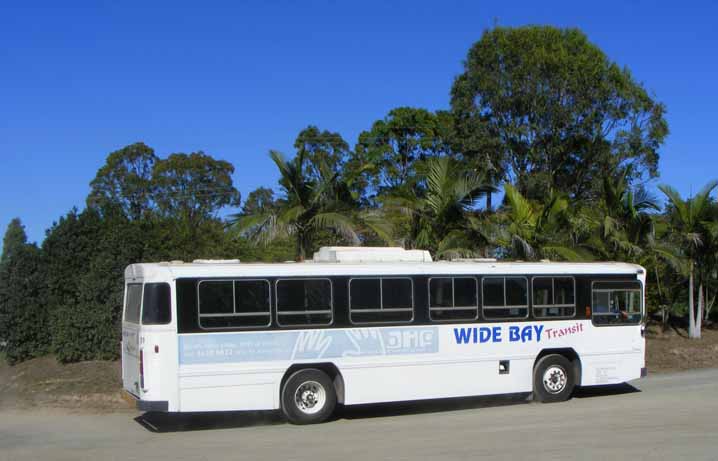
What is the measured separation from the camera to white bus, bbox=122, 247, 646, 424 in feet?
39.6

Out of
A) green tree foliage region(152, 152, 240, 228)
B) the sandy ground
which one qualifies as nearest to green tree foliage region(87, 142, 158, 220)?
green tree foliage region(152, 152, 240, 228)

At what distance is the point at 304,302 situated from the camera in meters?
12.9

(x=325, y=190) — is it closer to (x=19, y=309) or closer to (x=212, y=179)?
(x=19, y=309)

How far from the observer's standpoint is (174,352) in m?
11.9

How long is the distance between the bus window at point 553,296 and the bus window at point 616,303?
1.67 ft

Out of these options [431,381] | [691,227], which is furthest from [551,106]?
[431,381]

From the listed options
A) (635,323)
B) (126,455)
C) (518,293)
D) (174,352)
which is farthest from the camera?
(635,323)

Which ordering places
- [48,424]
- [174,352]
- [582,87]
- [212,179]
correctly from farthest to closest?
[212,179], [582,87], [48,424], [174,352]

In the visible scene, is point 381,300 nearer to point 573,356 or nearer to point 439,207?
point 573,356

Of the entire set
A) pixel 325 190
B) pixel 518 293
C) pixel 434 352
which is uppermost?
pixel 325 190

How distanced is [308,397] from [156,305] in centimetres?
286

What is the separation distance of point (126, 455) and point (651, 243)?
18190mm

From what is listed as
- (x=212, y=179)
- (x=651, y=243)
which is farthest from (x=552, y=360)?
(x=212, y=179)

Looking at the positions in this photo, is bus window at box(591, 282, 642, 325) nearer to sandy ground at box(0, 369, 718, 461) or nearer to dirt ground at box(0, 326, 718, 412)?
sandy ground at box(0, 369, 718, 461)
